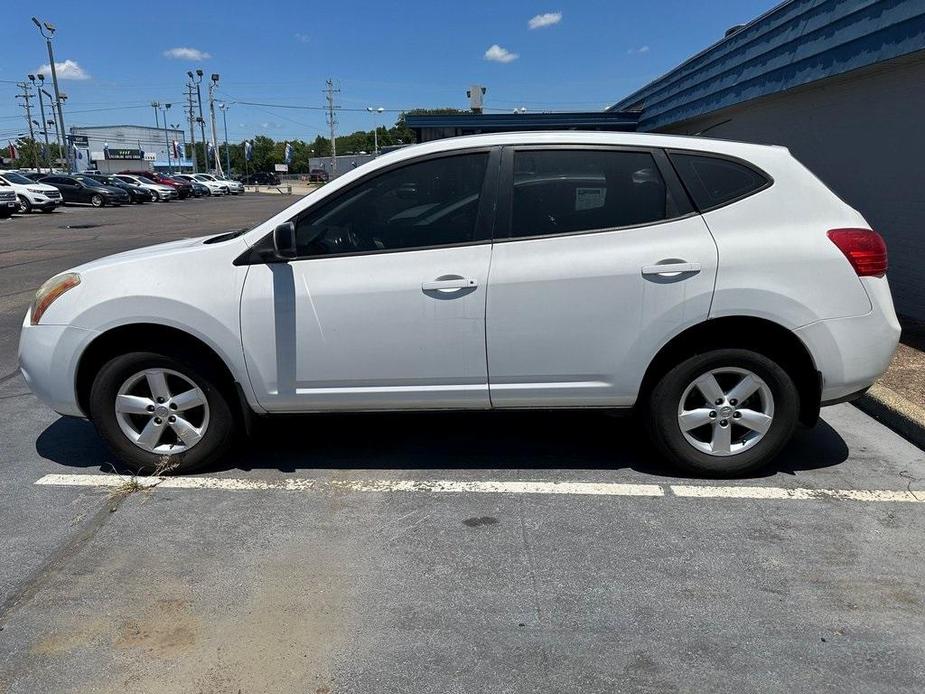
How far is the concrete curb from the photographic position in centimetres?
436

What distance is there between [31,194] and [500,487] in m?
31.0

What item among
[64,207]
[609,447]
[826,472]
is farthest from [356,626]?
[64,207]

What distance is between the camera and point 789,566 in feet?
10.1

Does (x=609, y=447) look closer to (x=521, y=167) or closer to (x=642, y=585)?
(x=642, y=585)

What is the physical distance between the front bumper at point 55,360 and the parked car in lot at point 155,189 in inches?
1676

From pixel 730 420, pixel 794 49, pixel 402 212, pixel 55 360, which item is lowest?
pixel 730 420

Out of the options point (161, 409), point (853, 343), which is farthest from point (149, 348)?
point (853, 343)

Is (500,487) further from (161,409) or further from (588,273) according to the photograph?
(161,409)

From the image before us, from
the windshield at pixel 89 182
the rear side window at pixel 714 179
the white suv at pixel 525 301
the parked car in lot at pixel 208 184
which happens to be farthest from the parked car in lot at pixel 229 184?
the rear side window at pixel 714 179

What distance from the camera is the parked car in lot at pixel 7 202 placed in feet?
83.9

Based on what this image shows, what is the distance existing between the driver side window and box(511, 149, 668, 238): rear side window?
26 cm

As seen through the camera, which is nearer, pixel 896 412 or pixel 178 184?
pixel 896 412

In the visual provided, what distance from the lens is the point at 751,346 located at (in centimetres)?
372

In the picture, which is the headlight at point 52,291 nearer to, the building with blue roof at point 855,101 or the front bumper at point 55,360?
the front bumper at point 55,360
